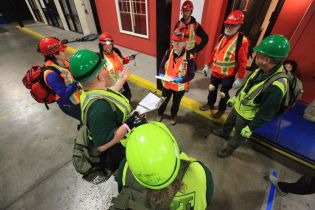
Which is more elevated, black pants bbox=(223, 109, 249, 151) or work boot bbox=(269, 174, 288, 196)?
black pants bbox=(223, 109, 249, 151)

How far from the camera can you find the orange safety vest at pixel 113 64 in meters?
2.66

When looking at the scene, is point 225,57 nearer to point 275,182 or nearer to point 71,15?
point 275,182

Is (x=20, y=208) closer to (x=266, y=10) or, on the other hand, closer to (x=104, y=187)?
(x=104, y=187)

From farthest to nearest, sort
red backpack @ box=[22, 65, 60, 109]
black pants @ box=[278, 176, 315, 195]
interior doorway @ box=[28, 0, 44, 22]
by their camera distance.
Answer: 1. interior doorway @ box=[28, 0, 44, 22]
2. red backpack @ box=[22, 65, 60, 109]
3. black pants @ box=[278, 176, 315, 195]

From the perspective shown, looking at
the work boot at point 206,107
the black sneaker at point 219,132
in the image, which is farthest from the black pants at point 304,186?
the work boot at point 206,107

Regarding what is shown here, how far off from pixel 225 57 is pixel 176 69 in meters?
0.88

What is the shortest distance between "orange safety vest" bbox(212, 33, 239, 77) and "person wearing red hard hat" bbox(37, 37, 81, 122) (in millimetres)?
2348

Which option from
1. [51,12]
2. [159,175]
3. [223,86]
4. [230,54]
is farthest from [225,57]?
[51,12]

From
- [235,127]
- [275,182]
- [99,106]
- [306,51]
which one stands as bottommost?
[275,182]

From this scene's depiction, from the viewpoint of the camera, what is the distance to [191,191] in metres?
0.92

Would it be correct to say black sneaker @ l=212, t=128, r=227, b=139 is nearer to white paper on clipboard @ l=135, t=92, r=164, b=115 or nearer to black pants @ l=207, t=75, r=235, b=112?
black pants @ l=207, t=75, r=235, b=112

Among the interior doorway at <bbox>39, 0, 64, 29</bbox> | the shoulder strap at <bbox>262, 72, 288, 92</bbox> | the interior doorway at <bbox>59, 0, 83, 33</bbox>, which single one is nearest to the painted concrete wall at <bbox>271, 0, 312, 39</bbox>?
the shoulder strap at <bbox>262, 72, 288, 92</bbox>

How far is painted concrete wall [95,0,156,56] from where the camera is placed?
18.5 feet

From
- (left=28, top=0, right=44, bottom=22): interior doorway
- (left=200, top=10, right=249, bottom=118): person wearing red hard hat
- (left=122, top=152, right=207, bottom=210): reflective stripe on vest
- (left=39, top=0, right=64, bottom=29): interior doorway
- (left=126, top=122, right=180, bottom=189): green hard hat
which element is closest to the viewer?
(left=126, top=122, right=180, bottom=189): green hard hat
